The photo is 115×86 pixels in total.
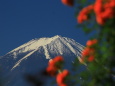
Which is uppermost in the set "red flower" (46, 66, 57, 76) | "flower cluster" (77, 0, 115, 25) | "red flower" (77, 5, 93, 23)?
"red flower" (77, 5, 93, 23)

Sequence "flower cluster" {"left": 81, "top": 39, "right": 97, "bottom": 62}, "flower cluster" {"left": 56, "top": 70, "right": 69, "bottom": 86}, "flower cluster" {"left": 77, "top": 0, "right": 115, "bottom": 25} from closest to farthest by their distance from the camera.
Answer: "flower cluster" {"left": 77, "top": 0, "right": 115, "bottom": 25} < "flower cluster" {"left": 81, "top": 39, "right": 97, "bottom": 62} < "flower cluster" {"left": 56, "top": 70, "right": 69, "bottom": 86}

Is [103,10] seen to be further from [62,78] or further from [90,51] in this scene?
[62,78]

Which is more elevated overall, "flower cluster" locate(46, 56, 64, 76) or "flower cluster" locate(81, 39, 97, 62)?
"flower cluster" locate(46, 56, 64, 76)

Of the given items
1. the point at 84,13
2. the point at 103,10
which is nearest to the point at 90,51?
the point at 84,13

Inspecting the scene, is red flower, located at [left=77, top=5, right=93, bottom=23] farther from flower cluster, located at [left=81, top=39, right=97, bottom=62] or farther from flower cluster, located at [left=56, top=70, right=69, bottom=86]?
flower cluster, located at [left=56, top=70, right=69, bottom=86]

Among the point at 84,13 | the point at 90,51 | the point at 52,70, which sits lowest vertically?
the point at 90,51

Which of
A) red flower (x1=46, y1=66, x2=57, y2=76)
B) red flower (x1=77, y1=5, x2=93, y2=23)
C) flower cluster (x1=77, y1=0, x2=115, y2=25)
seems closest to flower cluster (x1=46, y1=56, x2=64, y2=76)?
red flower (x1=46, y1=66, x2=57, y2=76)

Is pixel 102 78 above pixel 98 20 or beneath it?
beneath

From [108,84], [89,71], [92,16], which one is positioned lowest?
[108,84]

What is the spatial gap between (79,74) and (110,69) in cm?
44

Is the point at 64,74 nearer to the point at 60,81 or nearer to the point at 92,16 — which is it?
the point at 60,81

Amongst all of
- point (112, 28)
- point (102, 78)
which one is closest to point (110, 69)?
point (102, 78)

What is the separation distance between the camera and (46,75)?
5.53 metres

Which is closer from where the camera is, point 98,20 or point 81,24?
point 98,20
